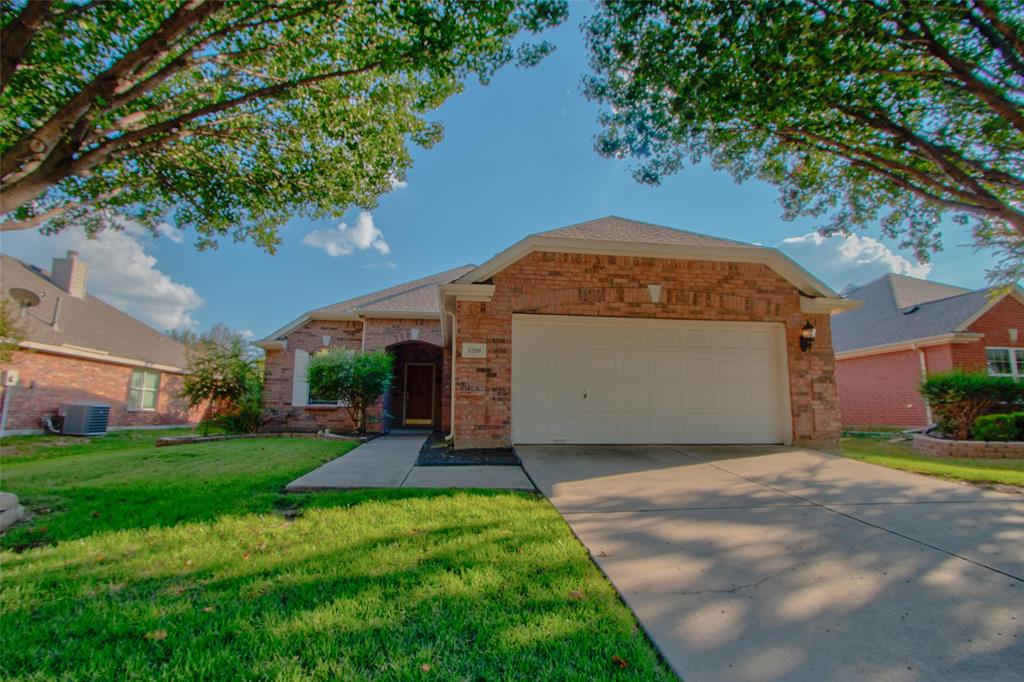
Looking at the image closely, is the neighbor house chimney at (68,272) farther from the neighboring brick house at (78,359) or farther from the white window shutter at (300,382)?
the white window shutter at (300,382)

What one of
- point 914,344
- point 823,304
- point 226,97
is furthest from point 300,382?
point 914,344

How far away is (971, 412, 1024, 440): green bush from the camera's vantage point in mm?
9945

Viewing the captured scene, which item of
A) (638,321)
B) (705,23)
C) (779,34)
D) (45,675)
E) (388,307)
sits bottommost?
(45,675)

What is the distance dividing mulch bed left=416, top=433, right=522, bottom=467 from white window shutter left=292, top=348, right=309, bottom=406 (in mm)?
7424

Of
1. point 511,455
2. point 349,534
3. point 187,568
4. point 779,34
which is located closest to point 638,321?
point 511,455

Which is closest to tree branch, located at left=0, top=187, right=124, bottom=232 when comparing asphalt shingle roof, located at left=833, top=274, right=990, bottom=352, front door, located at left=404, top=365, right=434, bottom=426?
front door, located at left=404, top=365, right=434, bottom=426

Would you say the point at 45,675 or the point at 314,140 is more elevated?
the point at 314,140

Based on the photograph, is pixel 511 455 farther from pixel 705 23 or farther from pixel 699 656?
pixel 705 23

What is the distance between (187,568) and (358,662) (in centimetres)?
169

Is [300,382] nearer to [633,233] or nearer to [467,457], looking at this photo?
[467,457]

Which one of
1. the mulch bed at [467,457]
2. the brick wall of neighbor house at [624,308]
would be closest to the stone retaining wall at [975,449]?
the brick wall of neighbor house at [624,308]

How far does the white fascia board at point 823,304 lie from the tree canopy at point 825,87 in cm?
222

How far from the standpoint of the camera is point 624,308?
25.8 ft

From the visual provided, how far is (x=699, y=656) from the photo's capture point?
6.41 ft
